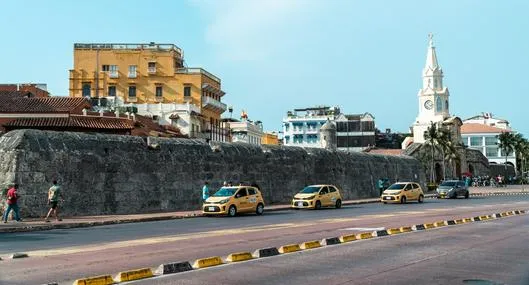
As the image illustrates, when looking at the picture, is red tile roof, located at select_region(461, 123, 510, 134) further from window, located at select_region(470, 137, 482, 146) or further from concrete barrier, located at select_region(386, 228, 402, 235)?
concrete barrier, located at select_region(386, 228, 402, 235)

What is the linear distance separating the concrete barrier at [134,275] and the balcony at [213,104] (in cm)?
7744

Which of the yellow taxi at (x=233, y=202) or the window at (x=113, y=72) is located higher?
the window at (x=113, y=72)

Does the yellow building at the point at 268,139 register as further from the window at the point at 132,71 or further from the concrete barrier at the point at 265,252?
the concrete barrier at the point at 265,252

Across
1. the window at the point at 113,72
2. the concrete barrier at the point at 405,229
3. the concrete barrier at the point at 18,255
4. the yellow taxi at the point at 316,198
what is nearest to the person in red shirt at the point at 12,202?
the concrete barrier at the point at 18,255

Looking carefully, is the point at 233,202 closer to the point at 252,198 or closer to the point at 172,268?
the point at 252,198

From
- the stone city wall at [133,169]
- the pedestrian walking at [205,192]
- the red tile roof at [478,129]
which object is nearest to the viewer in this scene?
the stone city wall at [133,169]

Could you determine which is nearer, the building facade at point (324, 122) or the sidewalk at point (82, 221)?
the sidewalk at point (82, 221)

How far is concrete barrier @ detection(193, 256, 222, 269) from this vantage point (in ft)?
38.0

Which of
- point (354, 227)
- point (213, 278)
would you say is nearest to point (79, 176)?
point (354, 227)

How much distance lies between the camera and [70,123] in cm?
4412

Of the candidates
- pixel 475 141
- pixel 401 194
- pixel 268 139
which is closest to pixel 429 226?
pixel 401 194

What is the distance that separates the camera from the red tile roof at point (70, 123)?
142 feet

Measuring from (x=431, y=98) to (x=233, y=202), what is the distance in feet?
280

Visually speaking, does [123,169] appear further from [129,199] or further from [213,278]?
[213,278]
